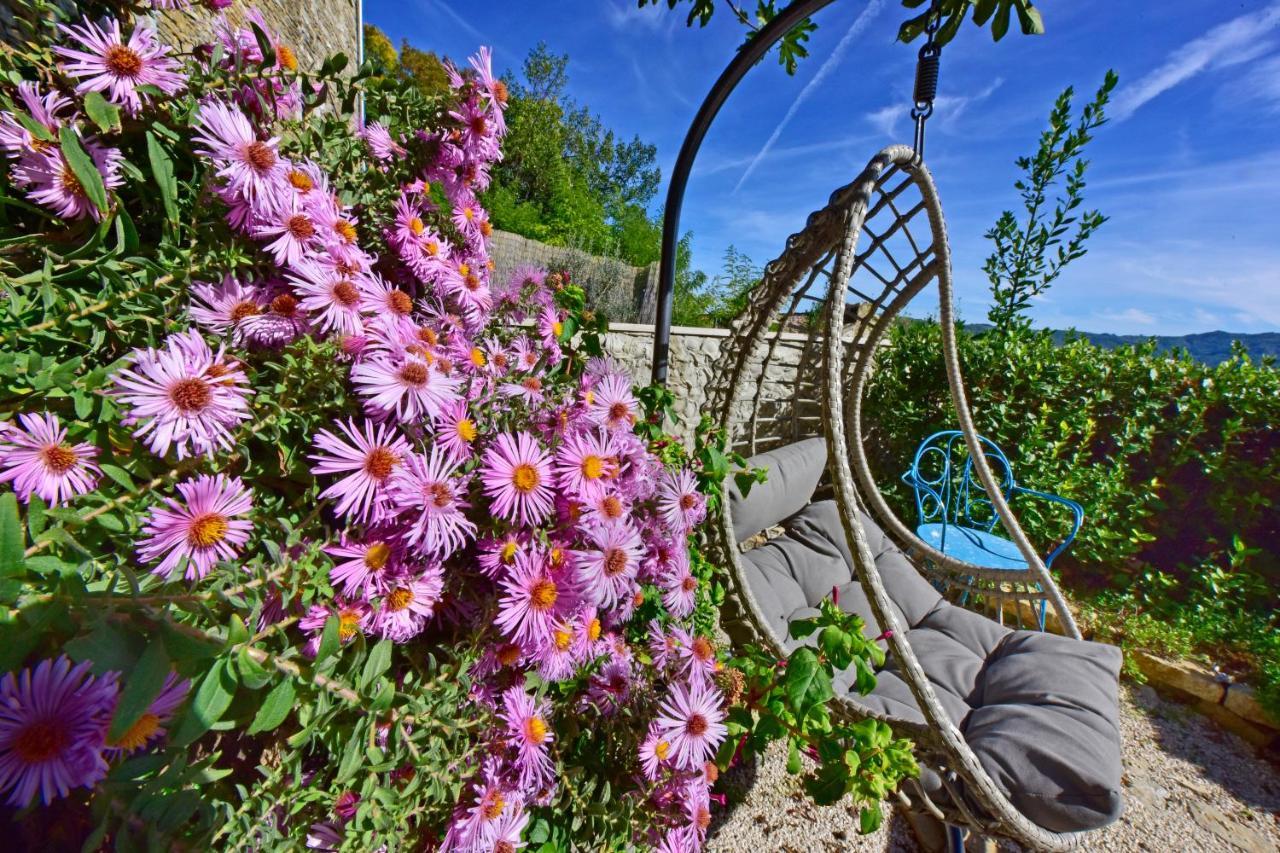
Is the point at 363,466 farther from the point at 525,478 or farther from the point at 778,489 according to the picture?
the point at 778,489

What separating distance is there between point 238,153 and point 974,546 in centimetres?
306

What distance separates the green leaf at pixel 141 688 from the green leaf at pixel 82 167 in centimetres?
35

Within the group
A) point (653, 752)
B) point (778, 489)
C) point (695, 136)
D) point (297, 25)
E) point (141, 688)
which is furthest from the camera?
point (297, 25)

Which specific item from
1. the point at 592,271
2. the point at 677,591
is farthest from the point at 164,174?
Answer: the point at 592,271

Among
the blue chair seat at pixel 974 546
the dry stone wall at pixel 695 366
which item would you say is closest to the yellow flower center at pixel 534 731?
the dry stone wall at pixel 695 366

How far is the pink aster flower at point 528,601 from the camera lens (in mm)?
547

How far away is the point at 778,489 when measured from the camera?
1.87 m

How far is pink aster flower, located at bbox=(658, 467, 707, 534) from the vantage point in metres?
0.83

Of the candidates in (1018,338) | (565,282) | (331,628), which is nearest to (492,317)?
(565,282)

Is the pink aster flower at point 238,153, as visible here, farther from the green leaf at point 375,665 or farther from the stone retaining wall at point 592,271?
the stone retaining wall at point 592,271

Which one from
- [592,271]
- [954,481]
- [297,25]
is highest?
[297,25]

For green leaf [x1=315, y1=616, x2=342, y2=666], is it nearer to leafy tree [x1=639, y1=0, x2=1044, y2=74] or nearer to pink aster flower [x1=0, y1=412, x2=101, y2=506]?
pink aster flower [x1=0, y1=412, x2=101, y2=506]

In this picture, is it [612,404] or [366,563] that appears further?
[612,404]

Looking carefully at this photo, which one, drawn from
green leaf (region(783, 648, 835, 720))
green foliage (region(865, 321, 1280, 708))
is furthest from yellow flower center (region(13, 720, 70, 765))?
green foliage (region(865, 321, 1280, 708))
